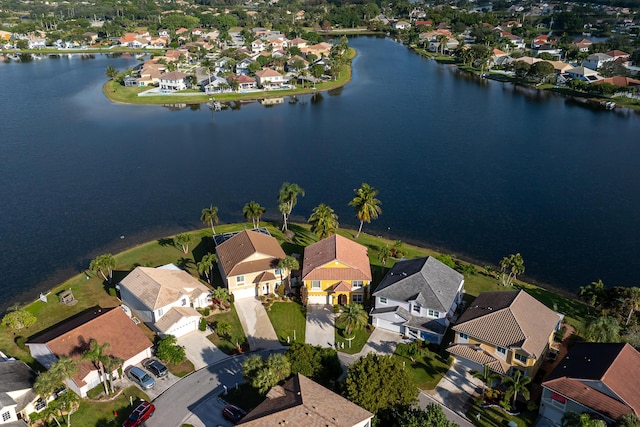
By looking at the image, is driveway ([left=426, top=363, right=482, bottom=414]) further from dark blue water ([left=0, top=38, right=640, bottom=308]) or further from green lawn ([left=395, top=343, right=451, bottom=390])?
dark blue water ([left=0, top=38, right=640, bottom=308])

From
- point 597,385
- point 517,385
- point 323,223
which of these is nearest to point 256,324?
point 323,223

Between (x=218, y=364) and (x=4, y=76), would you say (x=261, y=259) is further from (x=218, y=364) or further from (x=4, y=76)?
(x=4, y=76)

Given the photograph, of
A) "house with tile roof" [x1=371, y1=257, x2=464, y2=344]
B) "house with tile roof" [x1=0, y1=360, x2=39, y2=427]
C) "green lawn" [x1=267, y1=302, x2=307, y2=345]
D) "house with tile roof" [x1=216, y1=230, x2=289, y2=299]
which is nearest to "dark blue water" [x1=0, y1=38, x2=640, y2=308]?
"house with tile roof" [x1=371, y1=257, x2=464, y2=344]

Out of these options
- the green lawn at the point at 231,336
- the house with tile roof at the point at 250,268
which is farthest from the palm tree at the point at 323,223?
the green lawn at the point at 231,336

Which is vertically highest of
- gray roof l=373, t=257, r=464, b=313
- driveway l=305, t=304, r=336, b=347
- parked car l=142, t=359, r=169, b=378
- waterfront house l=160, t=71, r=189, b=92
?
waterfront house l=160, t=71, r=189, b=92

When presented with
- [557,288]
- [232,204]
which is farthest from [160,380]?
[557,288]

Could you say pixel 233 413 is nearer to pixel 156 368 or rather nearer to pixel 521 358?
pixel 156 368

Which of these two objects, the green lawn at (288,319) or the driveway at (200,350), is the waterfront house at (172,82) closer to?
the green lawn at (288,319)
